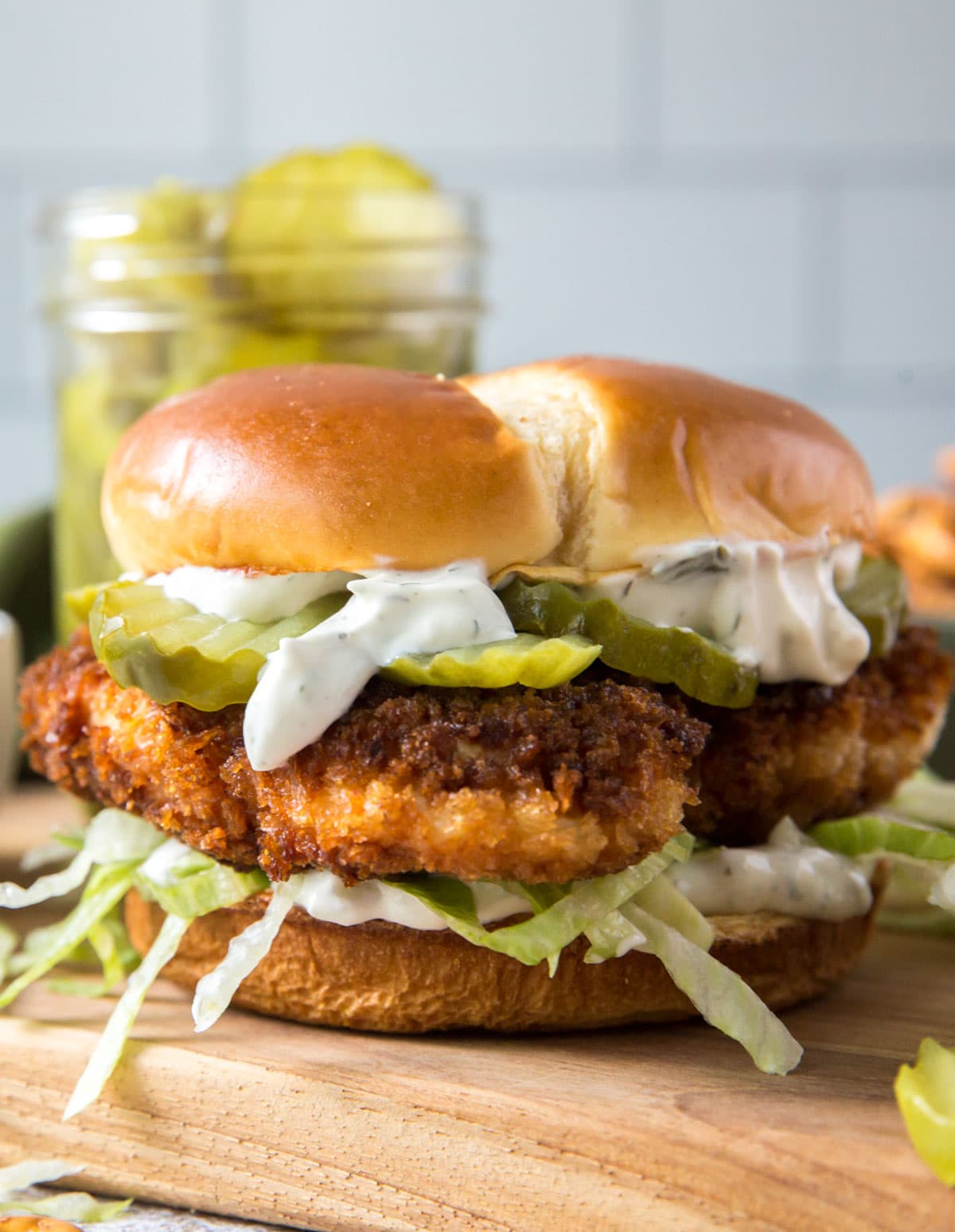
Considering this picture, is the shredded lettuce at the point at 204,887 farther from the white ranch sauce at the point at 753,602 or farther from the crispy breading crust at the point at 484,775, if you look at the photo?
the white ranch sauce at the point at 753,602

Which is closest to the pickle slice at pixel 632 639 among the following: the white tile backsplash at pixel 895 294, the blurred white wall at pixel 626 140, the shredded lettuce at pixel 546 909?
the shredded lettuce at pixel 546 909

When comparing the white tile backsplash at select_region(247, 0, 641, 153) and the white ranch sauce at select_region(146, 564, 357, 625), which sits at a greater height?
the white tile backsplash at select_region(247, 0, 641, 153)

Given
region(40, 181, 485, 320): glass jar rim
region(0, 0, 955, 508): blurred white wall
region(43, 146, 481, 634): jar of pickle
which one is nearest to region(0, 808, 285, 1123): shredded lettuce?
region(43, 146, 481, 634): jar of pickle

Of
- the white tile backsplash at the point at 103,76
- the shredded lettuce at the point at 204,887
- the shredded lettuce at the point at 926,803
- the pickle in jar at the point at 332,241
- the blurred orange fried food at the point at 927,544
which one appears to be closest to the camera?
the shredded lettuce at the point at 204,887

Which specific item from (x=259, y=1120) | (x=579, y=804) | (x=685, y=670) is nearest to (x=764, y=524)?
(x=685, y=670)

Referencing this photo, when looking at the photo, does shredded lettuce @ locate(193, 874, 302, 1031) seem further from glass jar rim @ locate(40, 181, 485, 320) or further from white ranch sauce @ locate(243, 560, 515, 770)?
glass jar rim @ locate(40, 181, 485, 320)
